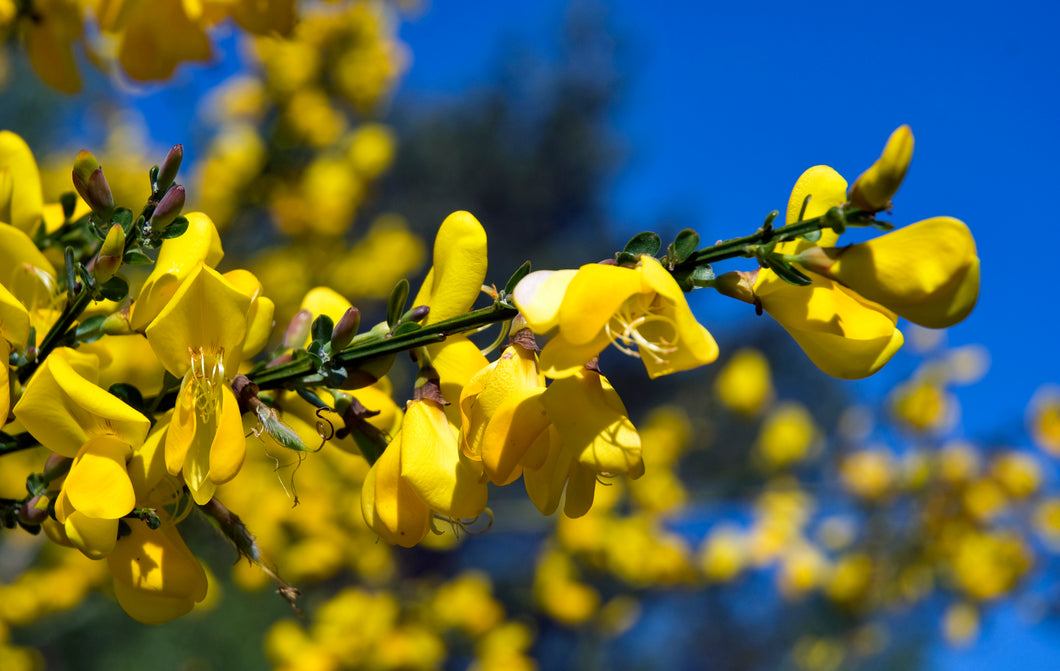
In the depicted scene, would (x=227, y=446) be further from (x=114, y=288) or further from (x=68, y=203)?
(x=68, y=203)

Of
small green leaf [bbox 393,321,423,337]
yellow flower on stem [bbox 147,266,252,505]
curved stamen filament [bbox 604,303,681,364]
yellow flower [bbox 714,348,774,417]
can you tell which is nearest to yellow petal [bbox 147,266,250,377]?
yellow flower on stem [bbox 147,266,252,505]

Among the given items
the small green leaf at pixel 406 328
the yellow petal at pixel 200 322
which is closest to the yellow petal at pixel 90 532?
the yellow petal at pixel 200 322

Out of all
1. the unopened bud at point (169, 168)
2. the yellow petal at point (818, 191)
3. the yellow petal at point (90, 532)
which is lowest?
the yellow petal at point (90, 532)

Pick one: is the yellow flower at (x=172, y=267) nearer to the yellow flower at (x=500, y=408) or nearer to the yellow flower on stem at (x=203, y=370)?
the yellow flower on stem at (x=203, y=370)

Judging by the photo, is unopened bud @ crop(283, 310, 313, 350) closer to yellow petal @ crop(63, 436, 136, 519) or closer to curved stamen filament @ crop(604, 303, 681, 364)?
yellow petal @ crop(63, 436, 136, 519)

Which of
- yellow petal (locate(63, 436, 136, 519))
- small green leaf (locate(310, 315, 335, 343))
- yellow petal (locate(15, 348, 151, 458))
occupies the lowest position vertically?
yellow petal (locate(63, 436, 136, 519))

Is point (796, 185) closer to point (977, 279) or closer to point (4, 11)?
point (977, 279)
